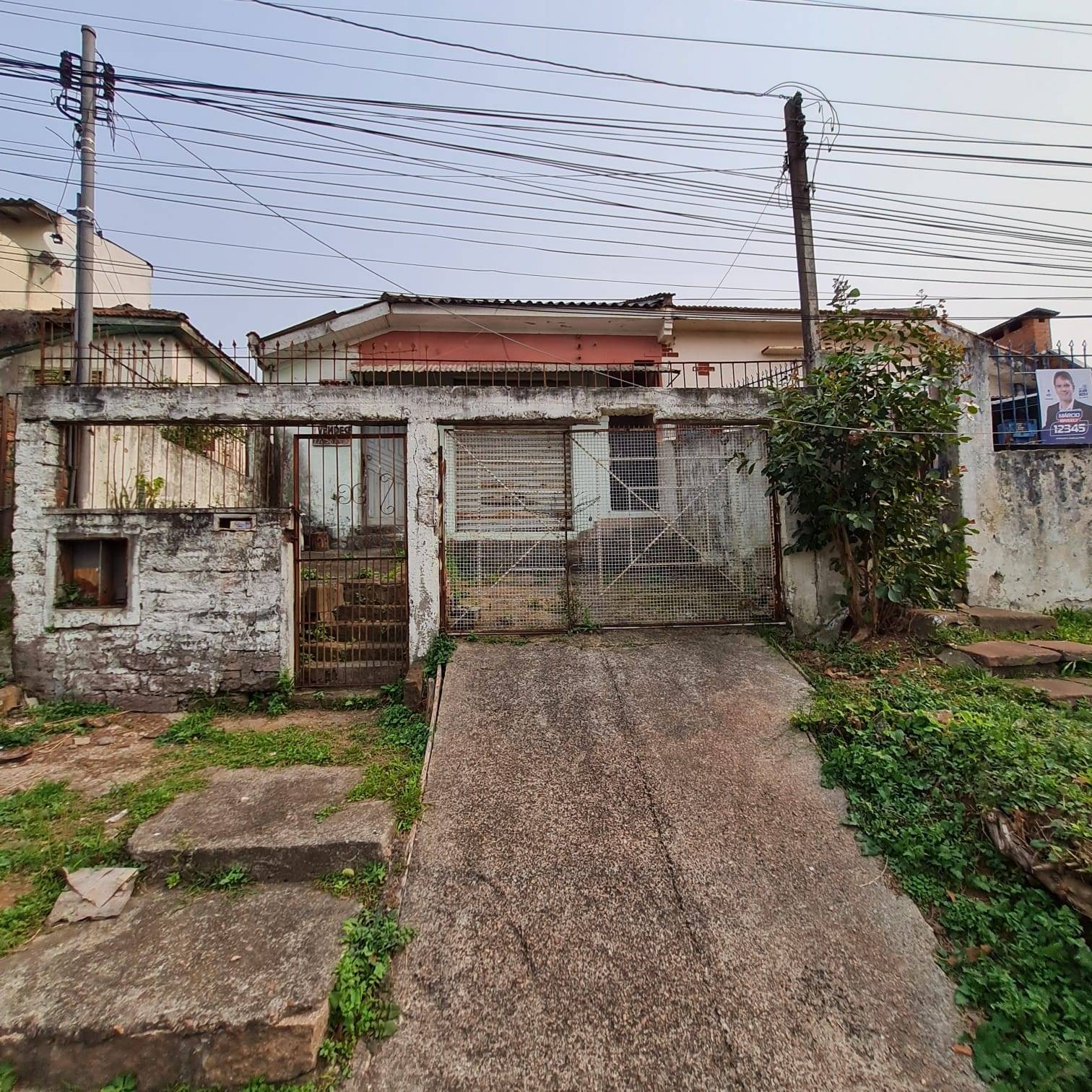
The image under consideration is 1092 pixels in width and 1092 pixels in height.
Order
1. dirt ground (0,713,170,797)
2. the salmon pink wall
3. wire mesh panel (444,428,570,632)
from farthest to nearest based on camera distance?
the salmon pink wall < wire mesh panel (444,428,570,632) < dirt ground (0,713,170,797)

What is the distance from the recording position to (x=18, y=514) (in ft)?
16.4

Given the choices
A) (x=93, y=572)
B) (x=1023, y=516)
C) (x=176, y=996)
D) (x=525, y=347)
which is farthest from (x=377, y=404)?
(x=1023, y=516)

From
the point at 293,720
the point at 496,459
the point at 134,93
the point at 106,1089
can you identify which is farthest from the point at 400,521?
the point at 134,93

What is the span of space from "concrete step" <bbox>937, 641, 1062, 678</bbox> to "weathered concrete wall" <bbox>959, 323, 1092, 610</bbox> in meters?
1.64

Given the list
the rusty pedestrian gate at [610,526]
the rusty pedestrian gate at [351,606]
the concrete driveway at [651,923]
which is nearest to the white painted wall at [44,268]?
the rusty pedestrian gate at [351,606]

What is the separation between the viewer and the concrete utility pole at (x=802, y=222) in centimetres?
625

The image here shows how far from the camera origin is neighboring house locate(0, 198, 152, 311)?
423 inches

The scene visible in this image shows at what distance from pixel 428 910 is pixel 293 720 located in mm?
2732

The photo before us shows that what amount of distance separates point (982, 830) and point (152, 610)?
641cm

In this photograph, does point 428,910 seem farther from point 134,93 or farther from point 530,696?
point 134,93

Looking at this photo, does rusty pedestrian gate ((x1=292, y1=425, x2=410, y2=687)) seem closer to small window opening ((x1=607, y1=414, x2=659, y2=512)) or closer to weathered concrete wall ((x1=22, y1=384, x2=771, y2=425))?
weathered concrete wall ((x1=22, y1=384, x2=771, y2=425))

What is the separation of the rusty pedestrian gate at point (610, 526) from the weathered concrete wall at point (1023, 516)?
8.66 ft

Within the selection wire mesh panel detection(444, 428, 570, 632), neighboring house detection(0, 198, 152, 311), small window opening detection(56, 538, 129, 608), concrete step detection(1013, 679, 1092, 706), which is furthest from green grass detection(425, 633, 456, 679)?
neighboring house detection(0, 198, 152, 311)

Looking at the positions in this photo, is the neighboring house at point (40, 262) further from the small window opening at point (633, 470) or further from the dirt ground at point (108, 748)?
the small window opening at point (633, 470)
